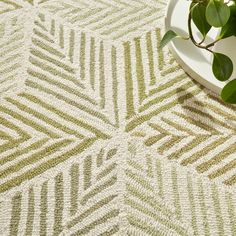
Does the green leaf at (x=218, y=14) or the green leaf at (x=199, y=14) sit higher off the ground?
the green leaf at (x=218, y=14)

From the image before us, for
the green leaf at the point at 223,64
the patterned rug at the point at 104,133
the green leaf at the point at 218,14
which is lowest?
the patterned rug at the point at 104,133

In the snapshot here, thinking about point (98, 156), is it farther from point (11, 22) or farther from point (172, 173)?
point (11, 22)

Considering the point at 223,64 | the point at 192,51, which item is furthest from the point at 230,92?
the point at 192,51

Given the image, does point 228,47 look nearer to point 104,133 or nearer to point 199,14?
point 199,14

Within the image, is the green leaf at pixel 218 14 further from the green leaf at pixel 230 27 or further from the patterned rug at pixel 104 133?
the patterned rug at pixel 104 133

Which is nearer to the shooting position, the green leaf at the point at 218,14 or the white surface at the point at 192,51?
the green leaf at the point at 218,14

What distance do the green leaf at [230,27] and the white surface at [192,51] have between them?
0.05m

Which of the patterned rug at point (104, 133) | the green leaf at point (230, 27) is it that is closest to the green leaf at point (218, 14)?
the green leaf at point (230, 27)

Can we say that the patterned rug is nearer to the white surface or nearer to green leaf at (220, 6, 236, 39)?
the white surface

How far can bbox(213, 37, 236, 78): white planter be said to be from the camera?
0.71 metres

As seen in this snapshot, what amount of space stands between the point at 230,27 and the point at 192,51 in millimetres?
143

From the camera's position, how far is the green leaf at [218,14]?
2.02 ft

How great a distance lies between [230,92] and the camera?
66 cm

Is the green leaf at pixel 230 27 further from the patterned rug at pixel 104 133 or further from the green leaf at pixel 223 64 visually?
the patterned rug at pixel 104 133
